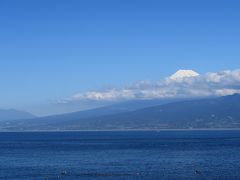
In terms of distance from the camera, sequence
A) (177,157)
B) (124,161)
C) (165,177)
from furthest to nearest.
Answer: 1. (177,157)
2. (124,161)
3. (165,177)

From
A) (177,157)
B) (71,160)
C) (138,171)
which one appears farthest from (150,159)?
(138,171)

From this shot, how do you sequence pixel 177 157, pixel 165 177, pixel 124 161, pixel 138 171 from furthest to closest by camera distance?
pixel 177 157 → pixel 124 161 → pixel 138 171 → pixel 165 177

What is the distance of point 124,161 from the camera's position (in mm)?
119750

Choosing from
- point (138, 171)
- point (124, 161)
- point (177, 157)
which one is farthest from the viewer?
point (177, 157)

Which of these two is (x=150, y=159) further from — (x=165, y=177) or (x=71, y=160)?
(x=165, y=177)

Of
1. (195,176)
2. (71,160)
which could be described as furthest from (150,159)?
(195,176)

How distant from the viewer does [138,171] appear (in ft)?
325

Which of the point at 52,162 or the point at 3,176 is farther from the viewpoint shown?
the point at 52,162

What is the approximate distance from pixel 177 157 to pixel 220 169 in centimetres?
2837

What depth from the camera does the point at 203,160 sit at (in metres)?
121

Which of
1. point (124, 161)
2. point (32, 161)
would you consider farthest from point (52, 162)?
point (124, 161)

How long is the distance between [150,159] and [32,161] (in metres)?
27.1

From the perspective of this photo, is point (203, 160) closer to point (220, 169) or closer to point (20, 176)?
point (220, 169)

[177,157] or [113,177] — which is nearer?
[113,177]
